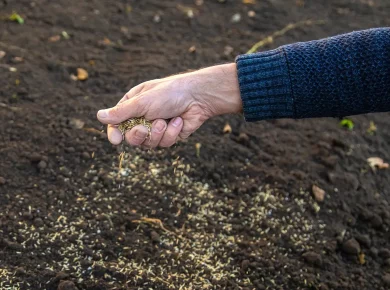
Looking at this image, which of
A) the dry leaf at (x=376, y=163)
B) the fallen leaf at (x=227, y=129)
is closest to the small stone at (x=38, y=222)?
the fallen leaf at (x=227, y=129)

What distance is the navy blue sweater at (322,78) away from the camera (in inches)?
75.9

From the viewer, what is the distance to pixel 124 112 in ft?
6.41

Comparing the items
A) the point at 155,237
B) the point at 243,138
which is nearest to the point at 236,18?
the point at 243,138

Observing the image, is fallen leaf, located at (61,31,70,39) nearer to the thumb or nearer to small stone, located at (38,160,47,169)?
small stone, located at (38,160,47,169)

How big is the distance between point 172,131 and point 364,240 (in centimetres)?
112

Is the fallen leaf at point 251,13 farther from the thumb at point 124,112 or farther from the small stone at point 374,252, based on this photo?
the thumb at point 124,112

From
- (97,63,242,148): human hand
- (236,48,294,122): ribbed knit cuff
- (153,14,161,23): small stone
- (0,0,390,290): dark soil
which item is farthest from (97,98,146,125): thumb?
(153,14,161,23): small stone

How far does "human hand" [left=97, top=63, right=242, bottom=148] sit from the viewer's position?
6.43 ft

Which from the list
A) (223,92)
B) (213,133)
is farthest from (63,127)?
(223,92)

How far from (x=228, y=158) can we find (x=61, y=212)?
2.86 feet

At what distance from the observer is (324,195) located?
2.75m

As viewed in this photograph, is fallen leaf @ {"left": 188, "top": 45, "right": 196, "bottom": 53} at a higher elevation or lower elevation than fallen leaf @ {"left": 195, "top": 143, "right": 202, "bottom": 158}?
higher

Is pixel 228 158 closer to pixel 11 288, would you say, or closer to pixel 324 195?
pixel 324 195

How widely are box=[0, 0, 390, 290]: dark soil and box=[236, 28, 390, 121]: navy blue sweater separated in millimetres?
743
